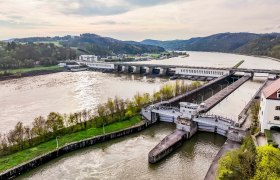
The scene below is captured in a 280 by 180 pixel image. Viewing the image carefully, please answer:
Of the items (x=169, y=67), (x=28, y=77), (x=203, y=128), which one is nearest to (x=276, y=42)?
(x=169, y=67)

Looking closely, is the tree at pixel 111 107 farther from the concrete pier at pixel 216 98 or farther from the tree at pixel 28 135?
the concrete pier at pixel 216 98

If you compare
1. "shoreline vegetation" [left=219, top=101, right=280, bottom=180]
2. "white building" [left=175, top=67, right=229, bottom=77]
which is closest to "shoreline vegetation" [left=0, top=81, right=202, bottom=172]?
"shoreline vegetation" [left=219, top=101, right=280, bottom=180]

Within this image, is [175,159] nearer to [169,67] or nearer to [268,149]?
[268,149]

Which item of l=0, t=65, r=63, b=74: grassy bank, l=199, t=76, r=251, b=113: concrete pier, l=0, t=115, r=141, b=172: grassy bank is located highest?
l=0, t=65, r=63, b=74: grassy bank

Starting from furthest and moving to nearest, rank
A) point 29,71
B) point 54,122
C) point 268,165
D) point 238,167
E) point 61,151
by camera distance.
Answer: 1. point 29,71
2. point 54,122
3. point 61,151
4. point 238,167
5. point 268,165

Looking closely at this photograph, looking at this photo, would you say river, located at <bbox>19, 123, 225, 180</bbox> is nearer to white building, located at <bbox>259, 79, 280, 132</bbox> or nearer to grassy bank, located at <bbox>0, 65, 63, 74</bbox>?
white building, located at <bbox>259, 79, 280, 132</bbox>

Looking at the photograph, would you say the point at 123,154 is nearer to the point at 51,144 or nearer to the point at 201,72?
the point at 51,144

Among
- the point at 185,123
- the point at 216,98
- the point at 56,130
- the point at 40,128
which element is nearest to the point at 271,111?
the point at 185,123

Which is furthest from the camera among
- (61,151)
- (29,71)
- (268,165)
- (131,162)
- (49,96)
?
(29,71)
